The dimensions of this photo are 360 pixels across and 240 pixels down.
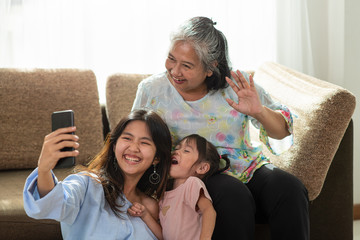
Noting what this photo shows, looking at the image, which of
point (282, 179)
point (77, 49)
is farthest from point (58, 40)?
point (282, 179)

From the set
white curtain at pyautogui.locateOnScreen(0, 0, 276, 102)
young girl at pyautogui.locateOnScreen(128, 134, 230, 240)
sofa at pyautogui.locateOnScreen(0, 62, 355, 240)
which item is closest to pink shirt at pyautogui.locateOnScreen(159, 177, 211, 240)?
young girl at pyautogui.locateOnScreen(128, 134, 230, 240)

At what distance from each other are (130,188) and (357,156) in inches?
68.0

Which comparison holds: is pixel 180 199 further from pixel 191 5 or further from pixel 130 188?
pixel 191 5

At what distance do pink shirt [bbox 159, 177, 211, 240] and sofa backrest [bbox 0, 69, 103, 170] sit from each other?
32.7 inches

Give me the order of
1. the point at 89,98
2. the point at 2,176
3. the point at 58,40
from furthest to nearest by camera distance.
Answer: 1. the point at 58,40
2. the point at 89,98
3. the point at 2,176

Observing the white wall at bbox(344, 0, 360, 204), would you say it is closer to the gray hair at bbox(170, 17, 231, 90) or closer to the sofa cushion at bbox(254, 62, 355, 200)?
the sofa cushion at bbox(254, 62, 355, 200)

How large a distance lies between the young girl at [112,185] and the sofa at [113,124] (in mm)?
347

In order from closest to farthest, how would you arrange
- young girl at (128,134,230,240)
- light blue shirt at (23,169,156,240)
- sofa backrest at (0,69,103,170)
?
light blue shirt at (23,169,156,240), young girl at (128,134,230,240), sofa backrest at (0,69,103,170)

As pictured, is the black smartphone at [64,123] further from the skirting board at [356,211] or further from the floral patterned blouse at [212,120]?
the skirting board at [356,211]

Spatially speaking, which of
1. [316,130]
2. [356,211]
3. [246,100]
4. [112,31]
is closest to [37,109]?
[112,31]

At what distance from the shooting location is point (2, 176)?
7.73 feet

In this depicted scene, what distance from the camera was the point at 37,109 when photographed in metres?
2.47

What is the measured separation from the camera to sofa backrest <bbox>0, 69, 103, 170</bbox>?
2432 mm

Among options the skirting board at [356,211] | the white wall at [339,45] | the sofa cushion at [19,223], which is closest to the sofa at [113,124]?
the sofa cushion at [19,223]
